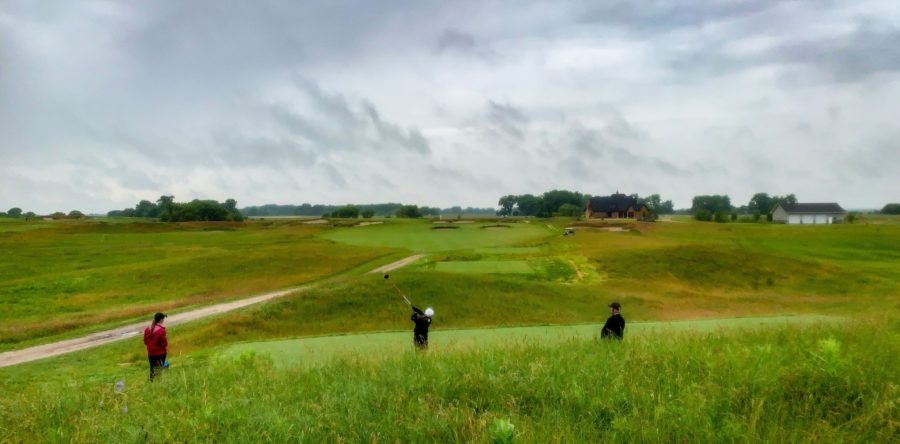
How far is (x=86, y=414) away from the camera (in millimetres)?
7055

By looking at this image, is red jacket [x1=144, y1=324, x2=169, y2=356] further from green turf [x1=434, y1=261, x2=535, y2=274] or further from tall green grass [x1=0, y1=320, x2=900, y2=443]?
green turf [x1=434, y1=261, x2=535, y2=274]

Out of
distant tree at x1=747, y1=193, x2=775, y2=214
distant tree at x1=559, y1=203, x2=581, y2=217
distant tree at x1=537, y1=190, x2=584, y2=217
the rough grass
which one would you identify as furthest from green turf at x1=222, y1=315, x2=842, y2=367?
distant tree at x1=747, y1=193, x2=775, y2=214

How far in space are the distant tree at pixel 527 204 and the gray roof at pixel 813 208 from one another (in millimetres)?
66766

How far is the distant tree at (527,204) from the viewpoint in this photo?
164 meters

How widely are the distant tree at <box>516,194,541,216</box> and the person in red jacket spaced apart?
498ft

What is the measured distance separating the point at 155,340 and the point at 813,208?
131272mm

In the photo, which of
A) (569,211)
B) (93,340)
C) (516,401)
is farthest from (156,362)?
(569,211)

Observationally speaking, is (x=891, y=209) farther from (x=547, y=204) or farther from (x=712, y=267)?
(x=712, y=267)

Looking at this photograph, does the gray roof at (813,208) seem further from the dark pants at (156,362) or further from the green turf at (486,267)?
the dark pants at (156,362)

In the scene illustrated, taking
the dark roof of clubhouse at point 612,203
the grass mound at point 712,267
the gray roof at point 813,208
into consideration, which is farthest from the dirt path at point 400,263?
the gray roof at point 813,208

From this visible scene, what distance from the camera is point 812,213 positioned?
11050 cm

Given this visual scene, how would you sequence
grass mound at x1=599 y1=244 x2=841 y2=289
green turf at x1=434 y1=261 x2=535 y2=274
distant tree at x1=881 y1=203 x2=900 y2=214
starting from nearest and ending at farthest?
green turf at x1=434 y1=261 x2=535 y2=274 < grass mound at x1=599 y1=244 x2=841 y2=289 < distant tree at x1=881 y1=203 x2=900 y2=214

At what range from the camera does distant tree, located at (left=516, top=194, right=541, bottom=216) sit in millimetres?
163550

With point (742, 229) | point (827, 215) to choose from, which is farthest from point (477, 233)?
point (827, 215)
